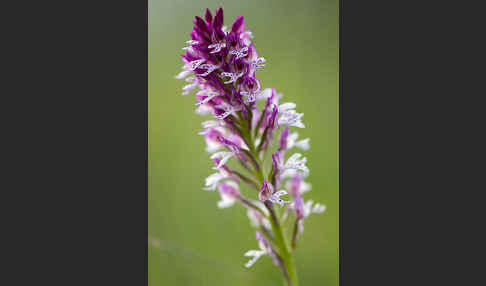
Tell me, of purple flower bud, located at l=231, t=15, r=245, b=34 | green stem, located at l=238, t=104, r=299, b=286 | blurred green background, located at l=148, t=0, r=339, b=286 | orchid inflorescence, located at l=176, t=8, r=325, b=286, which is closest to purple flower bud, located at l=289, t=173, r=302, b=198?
orchid inflorescence, located at l=176, t=8, r=325, b=286

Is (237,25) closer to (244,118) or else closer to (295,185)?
(244,118)

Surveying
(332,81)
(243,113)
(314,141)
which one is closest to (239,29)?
(243,113)

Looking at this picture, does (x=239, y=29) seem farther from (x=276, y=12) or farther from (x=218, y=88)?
(x=276, y=12)

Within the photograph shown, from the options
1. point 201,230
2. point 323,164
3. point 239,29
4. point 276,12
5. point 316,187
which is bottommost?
point 201,230

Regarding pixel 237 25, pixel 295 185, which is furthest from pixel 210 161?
pixel 237 25

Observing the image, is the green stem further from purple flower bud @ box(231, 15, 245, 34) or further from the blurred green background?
the blurred green background

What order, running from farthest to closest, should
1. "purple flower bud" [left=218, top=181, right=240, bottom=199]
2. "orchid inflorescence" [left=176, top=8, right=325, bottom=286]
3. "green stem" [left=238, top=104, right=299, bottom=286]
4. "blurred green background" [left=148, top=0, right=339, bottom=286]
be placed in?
"blurred green background" [left=148, top=0, right=339, bottom=286] → "purple flower bud" [left=218, top=181, right=240, bottom=199] → "green stem" [left=238, top=104, right=299, bottom=286] → "orchid inflorescence" [left=176, top=8, right=325, bottom=286]
